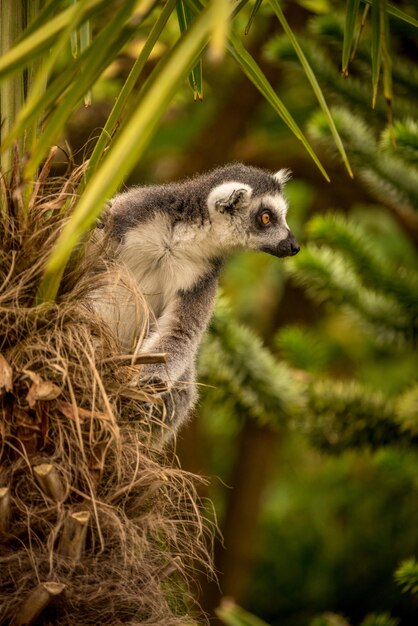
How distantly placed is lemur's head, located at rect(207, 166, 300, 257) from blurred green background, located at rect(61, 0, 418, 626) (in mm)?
376

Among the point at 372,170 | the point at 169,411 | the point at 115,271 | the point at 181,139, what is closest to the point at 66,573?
the point at 115,271

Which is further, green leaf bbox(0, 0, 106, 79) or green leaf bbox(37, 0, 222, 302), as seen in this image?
green leaf bbox(0, 0, 106, 79)

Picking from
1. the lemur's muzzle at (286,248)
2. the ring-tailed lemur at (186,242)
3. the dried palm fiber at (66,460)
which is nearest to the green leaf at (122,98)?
the dried palm fiber at (66,460)

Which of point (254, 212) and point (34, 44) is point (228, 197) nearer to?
point (254, 212)

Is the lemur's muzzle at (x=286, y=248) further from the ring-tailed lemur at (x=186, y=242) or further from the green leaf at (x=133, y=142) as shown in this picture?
the green leaf at (x=133, y=142)

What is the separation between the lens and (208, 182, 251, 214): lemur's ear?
367cm

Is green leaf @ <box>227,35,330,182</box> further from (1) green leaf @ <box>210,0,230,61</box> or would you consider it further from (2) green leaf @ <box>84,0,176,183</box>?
(1) green leaf @ <box>210,0,230,61</box>

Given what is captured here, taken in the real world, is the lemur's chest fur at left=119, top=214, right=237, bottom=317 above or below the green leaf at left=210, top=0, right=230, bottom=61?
below

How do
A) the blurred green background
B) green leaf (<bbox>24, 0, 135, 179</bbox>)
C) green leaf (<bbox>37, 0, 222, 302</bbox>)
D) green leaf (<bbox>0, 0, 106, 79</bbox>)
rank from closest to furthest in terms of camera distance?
1. green leaf (<bbox>37, 0, 222, 302</bbox>)
2. green leaf (<bbox>0, 0, 106, 79</bbox>)
3. green leaf (<bbox>24, 0, 135, 179</bbox>)
4. the blurred green background

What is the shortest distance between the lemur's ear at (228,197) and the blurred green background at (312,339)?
56 centimetres

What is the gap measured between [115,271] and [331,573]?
7475 mm

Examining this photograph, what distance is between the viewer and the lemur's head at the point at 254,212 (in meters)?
3.69

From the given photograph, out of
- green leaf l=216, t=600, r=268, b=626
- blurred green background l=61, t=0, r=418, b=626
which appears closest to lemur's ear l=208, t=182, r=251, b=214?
blurred green background l=61, t=0, r=418, b=626

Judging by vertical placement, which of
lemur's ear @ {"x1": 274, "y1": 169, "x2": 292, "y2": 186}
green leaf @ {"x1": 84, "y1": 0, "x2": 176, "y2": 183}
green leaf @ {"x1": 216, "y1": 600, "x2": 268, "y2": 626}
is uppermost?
green leaf @ {"x1": 84, "y1": 0, "x2": 176, "y2": 183}
